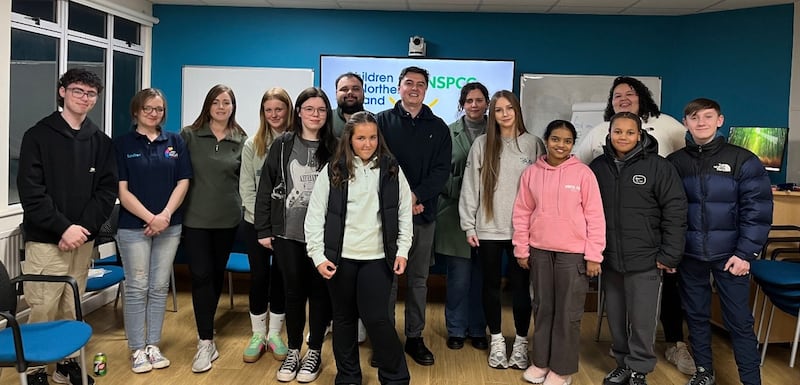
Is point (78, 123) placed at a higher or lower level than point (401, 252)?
higher

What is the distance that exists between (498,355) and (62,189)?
93.4 inches

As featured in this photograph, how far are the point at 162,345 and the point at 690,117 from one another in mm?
3178

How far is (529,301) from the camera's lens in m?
3.30

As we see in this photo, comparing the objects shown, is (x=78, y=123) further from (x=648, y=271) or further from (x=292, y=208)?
(x=648, y=271)

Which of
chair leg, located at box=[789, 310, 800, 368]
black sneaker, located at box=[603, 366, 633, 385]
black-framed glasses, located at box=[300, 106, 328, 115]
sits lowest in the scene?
black sneaker, located at box=[603, 366, 633, 385]

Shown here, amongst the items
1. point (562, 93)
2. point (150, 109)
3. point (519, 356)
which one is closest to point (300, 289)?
point (150, 109)

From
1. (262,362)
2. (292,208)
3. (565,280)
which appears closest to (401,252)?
(292,208)

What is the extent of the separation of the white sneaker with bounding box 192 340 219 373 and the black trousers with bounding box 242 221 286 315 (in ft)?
0.96

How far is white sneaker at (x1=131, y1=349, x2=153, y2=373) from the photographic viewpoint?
3156mm

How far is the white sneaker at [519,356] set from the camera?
334cm

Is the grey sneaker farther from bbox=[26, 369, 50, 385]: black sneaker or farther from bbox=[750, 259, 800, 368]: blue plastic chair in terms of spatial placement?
bbox=[26, 369, 50, 385]: black sneaker

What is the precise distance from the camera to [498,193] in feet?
10.7

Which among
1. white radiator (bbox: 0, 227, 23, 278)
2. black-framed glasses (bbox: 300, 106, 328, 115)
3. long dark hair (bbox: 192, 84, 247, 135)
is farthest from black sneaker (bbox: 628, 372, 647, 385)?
white radiator (bbox: 0, 227, 23, 278)

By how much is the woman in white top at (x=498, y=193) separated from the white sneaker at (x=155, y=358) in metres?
1.77
